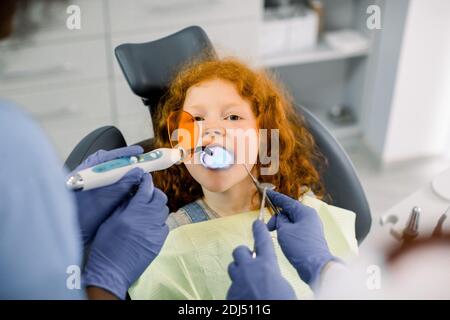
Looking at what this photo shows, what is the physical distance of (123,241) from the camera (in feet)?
2.75

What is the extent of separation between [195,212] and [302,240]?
0.81 ft

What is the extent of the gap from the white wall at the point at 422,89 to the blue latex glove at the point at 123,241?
1.06m

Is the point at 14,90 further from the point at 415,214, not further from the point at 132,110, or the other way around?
the point at 415,214

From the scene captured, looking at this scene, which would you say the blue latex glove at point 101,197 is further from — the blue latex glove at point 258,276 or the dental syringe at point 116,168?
the blue latex glove at point 258,276

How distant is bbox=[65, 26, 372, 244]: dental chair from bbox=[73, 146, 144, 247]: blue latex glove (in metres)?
0.15

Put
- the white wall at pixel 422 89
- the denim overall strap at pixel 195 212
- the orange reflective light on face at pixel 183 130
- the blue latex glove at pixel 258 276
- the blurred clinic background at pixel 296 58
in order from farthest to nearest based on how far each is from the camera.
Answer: the white wall at pixel 422 89 < the blurred clinic background at pixel 296 58 < the denim overall strap at pixel 195 212 < the orange reflective light on face at pixel 183 130 < the blue latex glove at pixel 258 276

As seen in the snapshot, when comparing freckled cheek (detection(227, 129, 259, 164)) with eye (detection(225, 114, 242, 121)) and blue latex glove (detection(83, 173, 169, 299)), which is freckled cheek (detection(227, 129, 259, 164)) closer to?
eye (detection(225, 114, 242, 121))

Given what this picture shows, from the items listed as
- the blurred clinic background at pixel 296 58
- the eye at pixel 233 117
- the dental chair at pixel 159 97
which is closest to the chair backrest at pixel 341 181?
the dental chair at pixel 159 97

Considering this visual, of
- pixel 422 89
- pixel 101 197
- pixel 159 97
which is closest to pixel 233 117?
pixel 159 97

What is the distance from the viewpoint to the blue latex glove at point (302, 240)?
0.81 m

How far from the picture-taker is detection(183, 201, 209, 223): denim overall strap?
3.33 ft

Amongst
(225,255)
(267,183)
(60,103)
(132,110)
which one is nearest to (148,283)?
(225,255)

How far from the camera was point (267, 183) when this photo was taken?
39.6 inches
